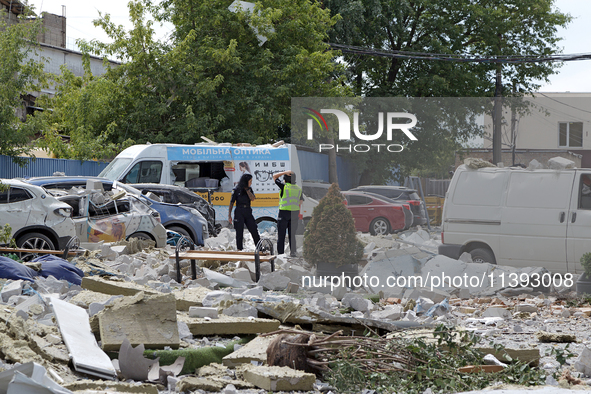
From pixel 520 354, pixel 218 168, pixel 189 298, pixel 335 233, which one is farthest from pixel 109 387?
pixel 218 168

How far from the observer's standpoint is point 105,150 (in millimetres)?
20906

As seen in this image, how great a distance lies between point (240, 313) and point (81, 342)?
5.98 feet

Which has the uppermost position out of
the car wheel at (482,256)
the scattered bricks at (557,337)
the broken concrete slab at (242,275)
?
the car wheel at (482,256)

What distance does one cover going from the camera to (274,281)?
9180 mm

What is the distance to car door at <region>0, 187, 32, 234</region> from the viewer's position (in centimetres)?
1077

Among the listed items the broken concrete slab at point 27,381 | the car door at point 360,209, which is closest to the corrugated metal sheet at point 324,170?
the car door at point 360,209

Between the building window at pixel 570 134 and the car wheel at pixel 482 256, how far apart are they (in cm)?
230

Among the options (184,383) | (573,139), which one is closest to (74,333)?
(184,383)

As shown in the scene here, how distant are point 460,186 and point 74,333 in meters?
6.39

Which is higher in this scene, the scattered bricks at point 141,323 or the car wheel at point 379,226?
the car wheel at point 379,226

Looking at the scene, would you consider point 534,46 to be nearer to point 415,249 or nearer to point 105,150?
point 105,150

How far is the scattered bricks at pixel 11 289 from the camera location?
6307 millimetres

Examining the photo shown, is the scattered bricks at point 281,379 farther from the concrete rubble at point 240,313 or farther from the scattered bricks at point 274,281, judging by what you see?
the scattered bricks at point 274,281

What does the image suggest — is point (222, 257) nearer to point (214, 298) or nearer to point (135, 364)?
point (214, 298)
